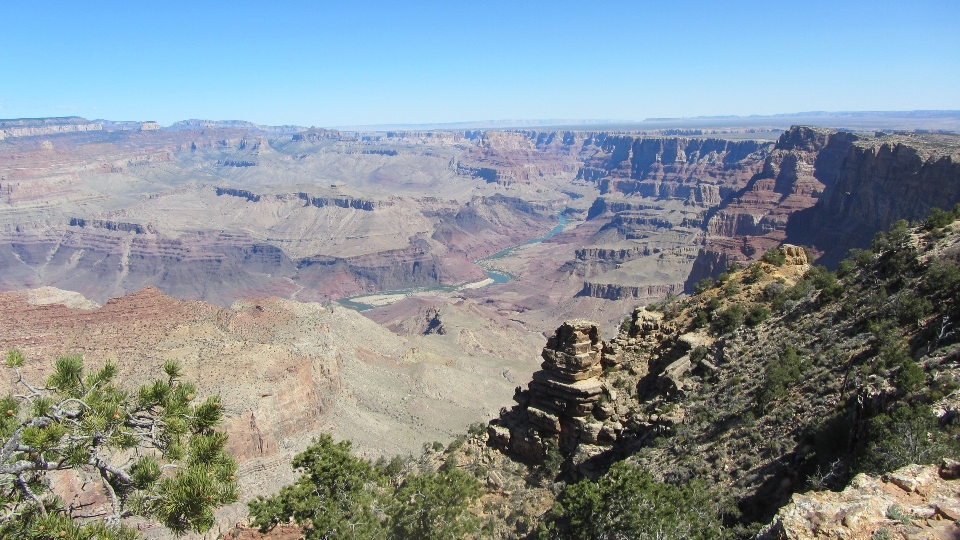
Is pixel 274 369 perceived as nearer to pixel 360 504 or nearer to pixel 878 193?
pixel 360 504

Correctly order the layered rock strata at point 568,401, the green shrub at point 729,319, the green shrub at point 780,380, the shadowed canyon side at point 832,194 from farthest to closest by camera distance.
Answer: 1. the shadowed canyon side at point 832,194
2. the green shrub at point 729,319
3. the layered rock strata at point 568,401
4. the green shrub at point 780,380

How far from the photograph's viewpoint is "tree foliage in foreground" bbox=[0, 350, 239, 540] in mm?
10406

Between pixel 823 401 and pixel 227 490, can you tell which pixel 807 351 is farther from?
pixel 227 490

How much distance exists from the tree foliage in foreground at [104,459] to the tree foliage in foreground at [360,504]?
25.0 feet

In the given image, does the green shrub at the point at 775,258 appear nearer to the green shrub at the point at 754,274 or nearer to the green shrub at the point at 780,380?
the green shrub at the point at 754,274

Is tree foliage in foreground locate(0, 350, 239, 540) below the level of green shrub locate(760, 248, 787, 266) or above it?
above

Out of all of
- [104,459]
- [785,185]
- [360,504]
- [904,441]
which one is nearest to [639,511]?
[904,441]

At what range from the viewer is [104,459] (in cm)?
1205

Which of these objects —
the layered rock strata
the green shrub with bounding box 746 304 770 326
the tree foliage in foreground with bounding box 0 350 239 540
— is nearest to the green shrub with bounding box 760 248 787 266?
the green shrub with bounding box 746 304 770 326

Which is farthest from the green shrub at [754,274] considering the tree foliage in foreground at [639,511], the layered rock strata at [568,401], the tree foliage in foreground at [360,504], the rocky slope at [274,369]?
the rocky slope at [274,369]

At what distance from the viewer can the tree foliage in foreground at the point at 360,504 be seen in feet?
64.7

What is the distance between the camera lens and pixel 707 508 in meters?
16.8

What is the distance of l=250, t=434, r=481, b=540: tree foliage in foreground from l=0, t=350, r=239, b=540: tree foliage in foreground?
7.62 metres

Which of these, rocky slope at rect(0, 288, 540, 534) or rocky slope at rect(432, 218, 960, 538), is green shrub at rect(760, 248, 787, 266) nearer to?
rocky slope at rect(432, 218, 960, 538)
